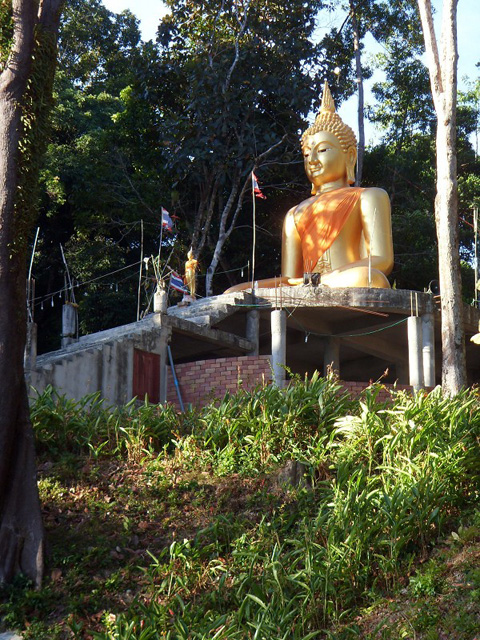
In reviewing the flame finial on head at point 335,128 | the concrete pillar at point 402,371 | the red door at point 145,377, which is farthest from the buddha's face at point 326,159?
the red door at point 145,377

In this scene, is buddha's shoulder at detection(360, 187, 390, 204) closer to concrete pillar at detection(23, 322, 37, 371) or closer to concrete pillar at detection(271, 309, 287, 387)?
concrete pillar at detection(271, 309, 287, 387)

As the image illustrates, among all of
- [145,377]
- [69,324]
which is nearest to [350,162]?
[69,324]

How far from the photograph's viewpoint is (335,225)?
20.0 metres

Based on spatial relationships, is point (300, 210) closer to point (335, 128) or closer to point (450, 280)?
point (335, 128)

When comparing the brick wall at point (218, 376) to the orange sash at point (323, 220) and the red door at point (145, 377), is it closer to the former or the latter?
the red door at point (145, 377)

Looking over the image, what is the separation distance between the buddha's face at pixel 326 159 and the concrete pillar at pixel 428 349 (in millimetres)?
4727

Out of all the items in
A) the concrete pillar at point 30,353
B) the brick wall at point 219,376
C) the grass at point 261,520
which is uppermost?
the concrete pillar at point 30,353

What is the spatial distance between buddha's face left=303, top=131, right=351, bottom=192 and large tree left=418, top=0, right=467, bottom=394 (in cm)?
702

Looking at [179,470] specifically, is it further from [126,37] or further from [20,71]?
[126,37]

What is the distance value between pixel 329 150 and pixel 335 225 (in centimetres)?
206

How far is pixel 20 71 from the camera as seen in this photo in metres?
8.52

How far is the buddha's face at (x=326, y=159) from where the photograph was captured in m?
21.1

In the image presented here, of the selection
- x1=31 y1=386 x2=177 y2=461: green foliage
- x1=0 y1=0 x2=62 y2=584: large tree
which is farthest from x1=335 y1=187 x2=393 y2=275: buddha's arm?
x1=0 y1=0 x2=62 y2=584: large tree

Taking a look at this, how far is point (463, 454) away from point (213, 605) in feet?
9.24
